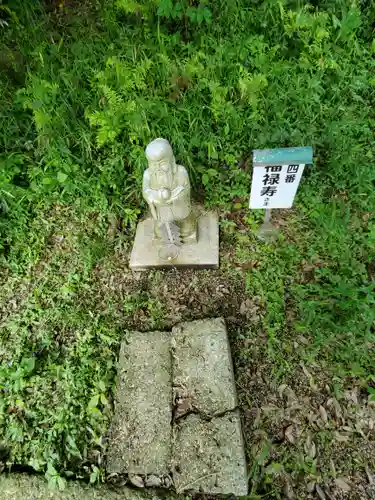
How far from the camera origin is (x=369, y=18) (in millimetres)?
3812

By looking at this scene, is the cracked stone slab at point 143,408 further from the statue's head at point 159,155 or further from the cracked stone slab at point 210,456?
the statue's head at point 159,155

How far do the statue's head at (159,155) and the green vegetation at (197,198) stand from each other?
104 centimetres

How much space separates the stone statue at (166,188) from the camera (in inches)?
86.3

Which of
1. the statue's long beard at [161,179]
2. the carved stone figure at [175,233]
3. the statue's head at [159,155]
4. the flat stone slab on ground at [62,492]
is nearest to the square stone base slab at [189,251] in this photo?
the carved stone figure at [175,233]

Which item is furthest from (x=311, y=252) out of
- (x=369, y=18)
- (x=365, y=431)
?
(x=369, y=18)

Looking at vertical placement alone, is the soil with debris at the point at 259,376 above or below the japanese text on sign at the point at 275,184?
below

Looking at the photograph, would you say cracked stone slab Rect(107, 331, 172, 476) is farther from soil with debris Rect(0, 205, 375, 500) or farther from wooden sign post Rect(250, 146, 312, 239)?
wooden sign post Rect(250, 146, 312, 239)

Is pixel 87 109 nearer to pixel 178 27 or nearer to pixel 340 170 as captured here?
pixel 178 27

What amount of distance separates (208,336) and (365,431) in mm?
1273

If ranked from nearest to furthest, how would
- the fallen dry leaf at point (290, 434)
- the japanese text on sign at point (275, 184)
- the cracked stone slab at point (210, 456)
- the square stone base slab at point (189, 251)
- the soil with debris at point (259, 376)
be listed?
the cracked stone slab at point (210, 456)
the soil with debris at point (259, 376)
the fallen dry leaf at point (290, 434)
the japanese text on sign at point (275, 184)
the square stone base slab at point (189, 251)

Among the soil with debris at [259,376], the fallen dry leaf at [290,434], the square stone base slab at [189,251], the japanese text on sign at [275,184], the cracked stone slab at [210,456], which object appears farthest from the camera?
the square stone base slab at [189,251]

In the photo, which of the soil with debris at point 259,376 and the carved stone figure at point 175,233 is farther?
the carved stone figure at point 175,233

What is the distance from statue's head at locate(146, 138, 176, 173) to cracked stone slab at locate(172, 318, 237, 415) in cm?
129

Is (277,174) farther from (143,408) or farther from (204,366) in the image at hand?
(143,408)
